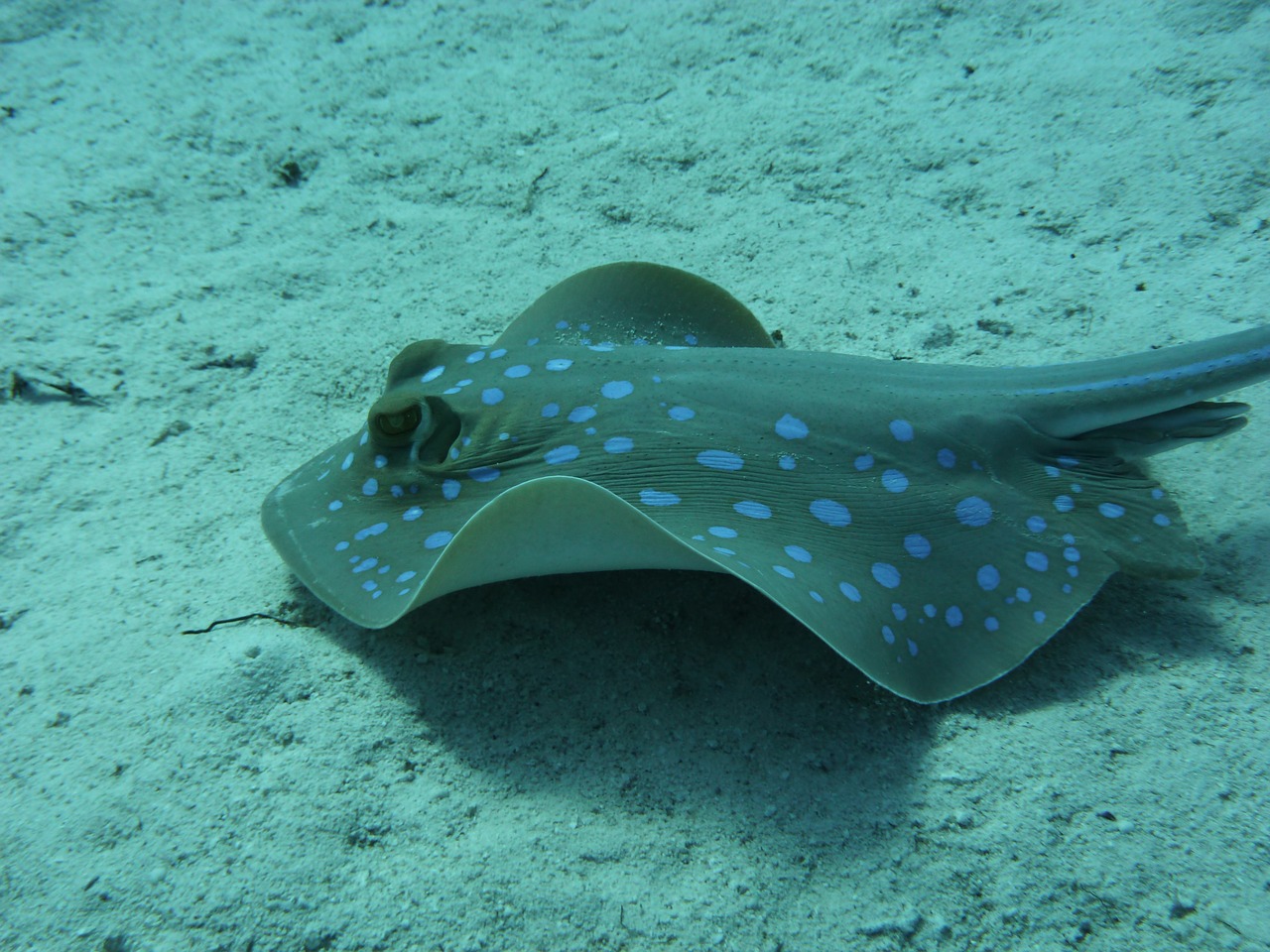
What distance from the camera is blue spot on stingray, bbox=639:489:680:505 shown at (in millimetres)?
2619

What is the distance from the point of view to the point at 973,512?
272 cm

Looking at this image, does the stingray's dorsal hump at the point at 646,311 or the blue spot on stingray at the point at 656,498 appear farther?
the stingray's dorsal hump at the point at 646,311

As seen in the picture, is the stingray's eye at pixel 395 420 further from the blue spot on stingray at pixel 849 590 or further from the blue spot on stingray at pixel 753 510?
the blue spot on stingray at pixel 849 590

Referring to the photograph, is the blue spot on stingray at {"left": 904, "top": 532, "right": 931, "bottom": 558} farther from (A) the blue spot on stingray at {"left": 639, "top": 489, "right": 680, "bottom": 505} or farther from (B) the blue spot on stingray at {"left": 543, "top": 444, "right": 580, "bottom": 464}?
(B) the blue spot on stingray at {"left": 543, "top": 444, "right": 580, "bottom": 464}

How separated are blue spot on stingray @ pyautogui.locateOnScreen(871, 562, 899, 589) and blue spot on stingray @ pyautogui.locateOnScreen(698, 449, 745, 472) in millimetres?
614

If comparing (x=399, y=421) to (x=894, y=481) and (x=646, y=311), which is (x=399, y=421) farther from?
(x=894, y=481)

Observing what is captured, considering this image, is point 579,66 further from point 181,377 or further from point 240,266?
point 181,377

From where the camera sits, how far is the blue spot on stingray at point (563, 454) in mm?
2795

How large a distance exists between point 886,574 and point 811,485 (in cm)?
42

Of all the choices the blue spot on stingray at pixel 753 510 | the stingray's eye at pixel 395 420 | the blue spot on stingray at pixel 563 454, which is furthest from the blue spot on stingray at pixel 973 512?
the stingray's eye at pixel 395 420

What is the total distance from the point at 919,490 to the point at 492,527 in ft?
5.29

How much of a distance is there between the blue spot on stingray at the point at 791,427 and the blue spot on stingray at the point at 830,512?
0.28 meters

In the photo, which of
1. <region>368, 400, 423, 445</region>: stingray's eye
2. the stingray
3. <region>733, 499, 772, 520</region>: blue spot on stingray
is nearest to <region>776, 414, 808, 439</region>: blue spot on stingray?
the stingray

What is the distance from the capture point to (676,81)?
595 centimetres
